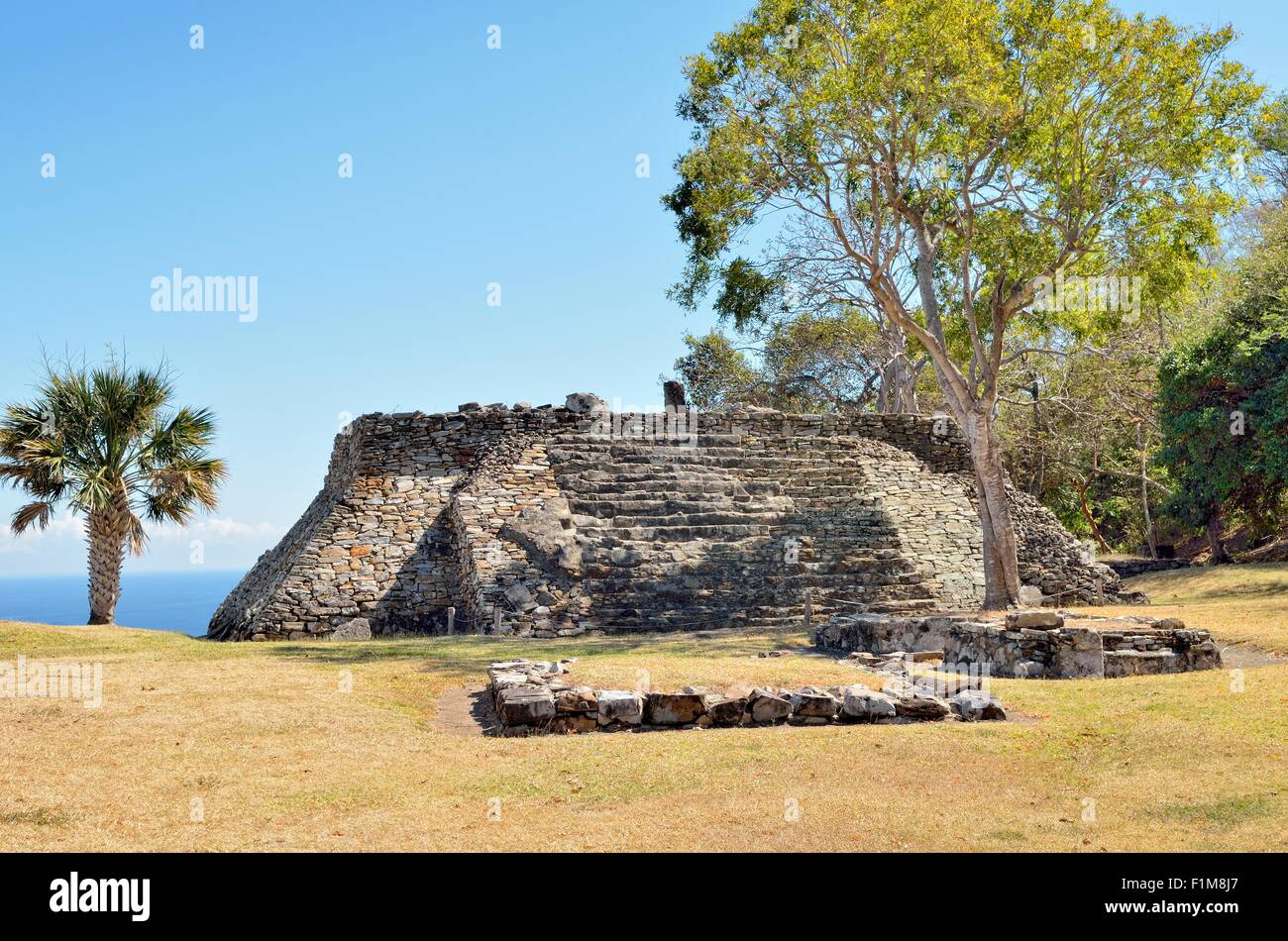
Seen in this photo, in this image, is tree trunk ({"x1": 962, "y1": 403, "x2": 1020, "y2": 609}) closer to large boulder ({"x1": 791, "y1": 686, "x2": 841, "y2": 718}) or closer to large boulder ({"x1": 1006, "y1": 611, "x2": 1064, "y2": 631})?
large boulder ({"x1": 1006, "y1": 611, "x2": 1064, "y2": 631})

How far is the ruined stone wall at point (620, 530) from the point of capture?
54.5ft

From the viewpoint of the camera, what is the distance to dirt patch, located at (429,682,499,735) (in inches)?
337

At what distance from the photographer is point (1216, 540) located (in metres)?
25.2

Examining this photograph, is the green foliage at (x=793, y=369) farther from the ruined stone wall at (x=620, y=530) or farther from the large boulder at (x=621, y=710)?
the large boulder at (x=621, y=710)

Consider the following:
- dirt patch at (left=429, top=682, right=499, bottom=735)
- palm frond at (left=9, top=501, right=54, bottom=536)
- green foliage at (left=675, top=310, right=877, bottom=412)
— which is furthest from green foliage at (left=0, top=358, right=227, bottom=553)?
green foliage at (left=675, top=310, right=877, bottom=412)

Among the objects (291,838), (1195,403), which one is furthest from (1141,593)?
(291,838)

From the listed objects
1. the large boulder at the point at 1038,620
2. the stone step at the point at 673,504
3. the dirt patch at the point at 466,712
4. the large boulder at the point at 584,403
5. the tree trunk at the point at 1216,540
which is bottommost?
the dirt patch at the point at 466,712

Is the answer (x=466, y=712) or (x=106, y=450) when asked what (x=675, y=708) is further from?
(x=106, y=450)

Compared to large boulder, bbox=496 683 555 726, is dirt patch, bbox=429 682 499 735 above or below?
below

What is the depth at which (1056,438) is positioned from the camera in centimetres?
2983

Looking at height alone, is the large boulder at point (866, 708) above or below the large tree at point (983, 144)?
below

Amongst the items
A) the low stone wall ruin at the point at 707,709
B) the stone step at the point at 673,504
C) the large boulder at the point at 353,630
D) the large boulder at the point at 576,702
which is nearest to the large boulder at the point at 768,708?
the low stone wall ruin at the point at 707,709

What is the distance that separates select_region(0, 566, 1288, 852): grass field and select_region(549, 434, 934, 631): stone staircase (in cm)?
648

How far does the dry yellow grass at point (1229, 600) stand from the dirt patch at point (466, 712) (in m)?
9.52
